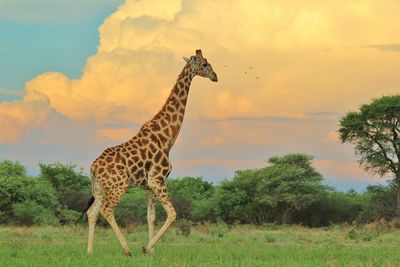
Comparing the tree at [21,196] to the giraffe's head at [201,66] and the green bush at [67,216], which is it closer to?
the green bush at [67,216]

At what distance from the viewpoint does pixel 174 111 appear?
1892cm

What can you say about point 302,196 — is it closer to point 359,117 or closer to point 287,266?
point 359,117

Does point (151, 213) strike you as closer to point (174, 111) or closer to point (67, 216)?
point (174, 111)

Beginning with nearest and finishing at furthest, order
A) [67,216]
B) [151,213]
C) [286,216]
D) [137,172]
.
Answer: [137,172] < [151,213] < [67,216] < [286,216]

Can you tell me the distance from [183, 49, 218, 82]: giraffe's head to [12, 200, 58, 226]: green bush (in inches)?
930

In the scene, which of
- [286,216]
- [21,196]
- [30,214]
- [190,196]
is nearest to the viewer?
[30,214]

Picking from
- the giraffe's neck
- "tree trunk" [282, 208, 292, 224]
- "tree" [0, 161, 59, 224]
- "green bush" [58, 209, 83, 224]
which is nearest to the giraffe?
the giraffe's neck

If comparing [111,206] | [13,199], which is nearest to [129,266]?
[111,206]

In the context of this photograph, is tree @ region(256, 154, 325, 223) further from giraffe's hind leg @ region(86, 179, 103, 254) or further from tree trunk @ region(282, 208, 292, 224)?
giraffe's hind leg @ region(86, 179, 103, 254)

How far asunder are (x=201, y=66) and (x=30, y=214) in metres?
25.1

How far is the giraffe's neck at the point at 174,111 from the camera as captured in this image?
1831 cm

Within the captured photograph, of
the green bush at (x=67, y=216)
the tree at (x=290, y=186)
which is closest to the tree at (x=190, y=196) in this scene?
the tree at (x=290, y=186)

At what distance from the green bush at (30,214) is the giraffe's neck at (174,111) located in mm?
23081

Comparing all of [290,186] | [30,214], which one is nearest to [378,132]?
[290,186]
